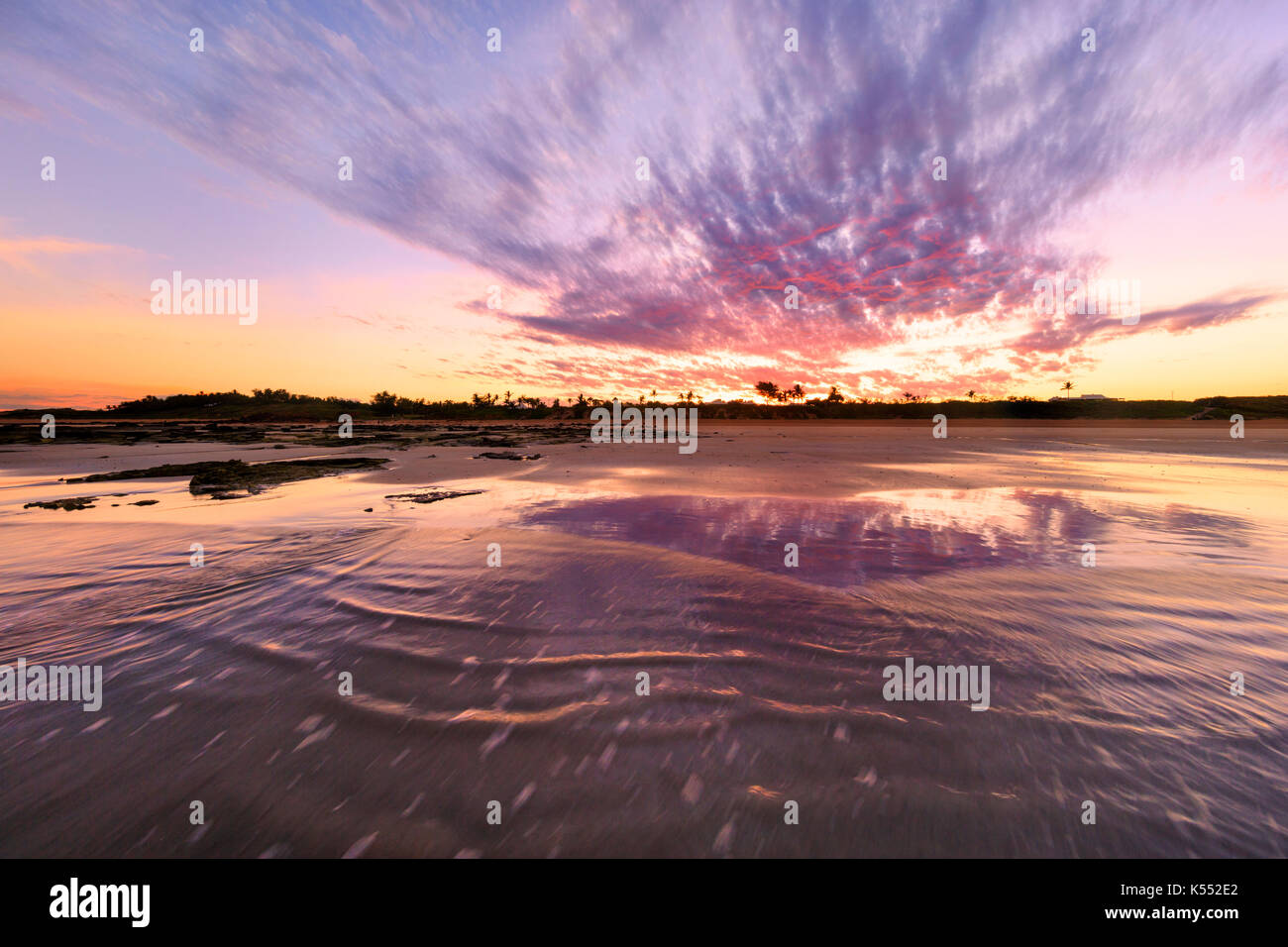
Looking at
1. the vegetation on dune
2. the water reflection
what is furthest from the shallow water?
the vegetation on dune

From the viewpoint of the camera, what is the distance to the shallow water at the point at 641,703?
92.1 inches

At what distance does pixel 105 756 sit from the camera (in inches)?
110

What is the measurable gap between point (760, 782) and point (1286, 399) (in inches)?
4897

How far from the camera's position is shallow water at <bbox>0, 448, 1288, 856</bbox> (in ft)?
7.68

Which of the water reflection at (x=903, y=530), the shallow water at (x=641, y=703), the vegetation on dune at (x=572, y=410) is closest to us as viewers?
the shallow water at (x=641, y=703)

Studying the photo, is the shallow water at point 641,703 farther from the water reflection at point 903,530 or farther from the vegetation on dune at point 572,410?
the vegetation on dune at point 572,410

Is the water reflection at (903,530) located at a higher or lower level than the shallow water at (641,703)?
higher

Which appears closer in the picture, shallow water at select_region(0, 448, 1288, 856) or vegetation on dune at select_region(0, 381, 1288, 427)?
shallow water at select_region(0, 448, 1288, 856)

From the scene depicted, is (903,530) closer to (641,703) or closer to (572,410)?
(641,703)

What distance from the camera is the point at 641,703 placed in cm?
341

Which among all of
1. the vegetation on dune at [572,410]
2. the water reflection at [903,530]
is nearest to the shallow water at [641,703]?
the water reflection at [903,530]

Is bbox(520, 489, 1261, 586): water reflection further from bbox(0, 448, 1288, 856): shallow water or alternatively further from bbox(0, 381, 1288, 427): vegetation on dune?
bbox(0, 381, 1288, 427): vegetation on dune
